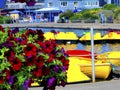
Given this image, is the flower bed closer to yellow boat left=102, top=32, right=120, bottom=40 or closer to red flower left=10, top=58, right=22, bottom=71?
red flower left=10, top=58, right=22, bottom=71

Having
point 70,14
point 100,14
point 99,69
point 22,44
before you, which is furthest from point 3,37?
point 70,14

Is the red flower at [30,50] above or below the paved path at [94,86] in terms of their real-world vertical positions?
above

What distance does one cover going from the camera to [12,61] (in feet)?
18.0

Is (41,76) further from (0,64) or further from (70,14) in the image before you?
(70,14)

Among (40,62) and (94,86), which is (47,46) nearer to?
(40,62)

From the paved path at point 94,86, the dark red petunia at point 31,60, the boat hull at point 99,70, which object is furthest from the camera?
the boat hull at point 99,70

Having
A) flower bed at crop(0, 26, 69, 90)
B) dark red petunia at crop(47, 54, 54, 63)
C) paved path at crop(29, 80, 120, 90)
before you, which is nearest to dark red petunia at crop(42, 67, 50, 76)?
flower bed at crop(0, 26, 69, 90)

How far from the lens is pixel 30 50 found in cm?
565

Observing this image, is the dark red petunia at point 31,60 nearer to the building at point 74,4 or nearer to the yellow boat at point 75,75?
the yellow boat at point 75,75

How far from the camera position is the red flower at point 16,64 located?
5.46 metres

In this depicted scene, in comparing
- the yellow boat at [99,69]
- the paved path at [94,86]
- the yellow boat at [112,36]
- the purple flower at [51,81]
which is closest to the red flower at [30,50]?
the purple flower at [51,81]

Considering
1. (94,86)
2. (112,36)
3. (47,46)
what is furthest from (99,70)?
(112,36)

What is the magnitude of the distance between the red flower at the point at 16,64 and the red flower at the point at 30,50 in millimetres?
142

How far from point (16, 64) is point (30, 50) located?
279mm
